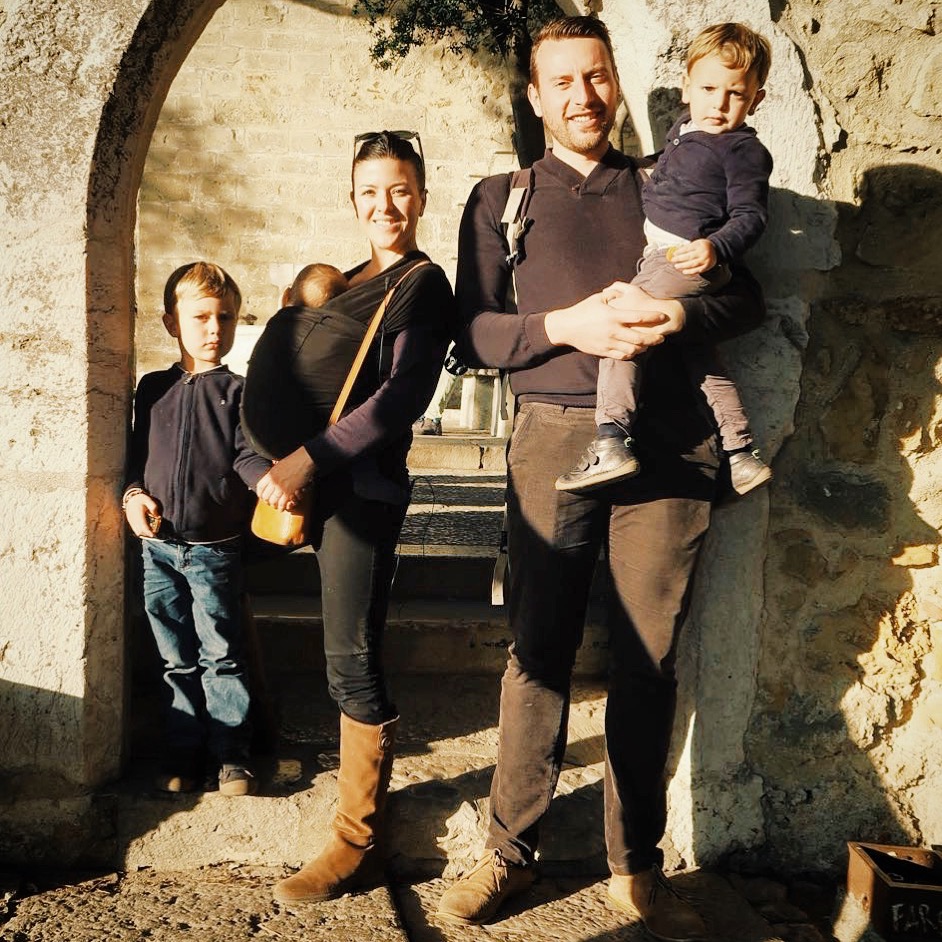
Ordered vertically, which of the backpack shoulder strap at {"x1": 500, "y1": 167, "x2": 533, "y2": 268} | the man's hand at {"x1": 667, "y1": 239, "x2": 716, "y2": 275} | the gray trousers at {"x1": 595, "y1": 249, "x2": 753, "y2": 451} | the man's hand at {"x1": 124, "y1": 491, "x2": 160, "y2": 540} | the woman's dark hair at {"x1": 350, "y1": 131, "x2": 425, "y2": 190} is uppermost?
the woman's dark hair at {"x1": 350, "y1": 131, "x2": 425, "y2": 190}

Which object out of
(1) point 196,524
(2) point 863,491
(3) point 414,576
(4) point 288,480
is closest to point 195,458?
(1) point 196,524

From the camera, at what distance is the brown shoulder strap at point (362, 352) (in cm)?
244

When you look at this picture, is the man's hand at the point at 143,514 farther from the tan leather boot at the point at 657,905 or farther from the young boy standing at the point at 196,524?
the tan leather boot at the point at 657,905

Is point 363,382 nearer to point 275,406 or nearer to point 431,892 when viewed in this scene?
point 275,406

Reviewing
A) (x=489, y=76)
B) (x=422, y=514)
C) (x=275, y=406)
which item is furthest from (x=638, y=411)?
(x=489, y=76)

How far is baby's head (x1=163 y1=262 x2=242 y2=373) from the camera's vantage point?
2.91 meters

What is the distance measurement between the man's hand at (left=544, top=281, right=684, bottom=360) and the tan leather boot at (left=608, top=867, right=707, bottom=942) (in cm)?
138

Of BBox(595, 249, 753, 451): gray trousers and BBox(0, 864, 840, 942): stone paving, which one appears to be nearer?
BBox(595, 249, 753, 451): gray trousers

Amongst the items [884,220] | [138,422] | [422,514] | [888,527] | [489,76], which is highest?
[489,76]

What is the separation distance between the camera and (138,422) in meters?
2.94

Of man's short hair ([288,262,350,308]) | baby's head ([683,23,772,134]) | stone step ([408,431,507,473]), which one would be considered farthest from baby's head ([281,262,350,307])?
stone step ([408,431,507,473])

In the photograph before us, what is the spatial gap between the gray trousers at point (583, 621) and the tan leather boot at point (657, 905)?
1.6 inches

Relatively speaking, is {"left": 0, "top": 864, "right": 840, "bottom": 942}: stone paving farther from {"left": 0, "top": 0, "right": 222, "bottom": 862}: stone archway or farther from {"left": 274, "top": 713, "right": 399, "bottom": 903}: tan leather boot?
{"left": 0, "top": 0, "right": 222, "bottom": 862}: stone archway

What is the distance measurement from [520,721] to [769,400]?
1130 mm
